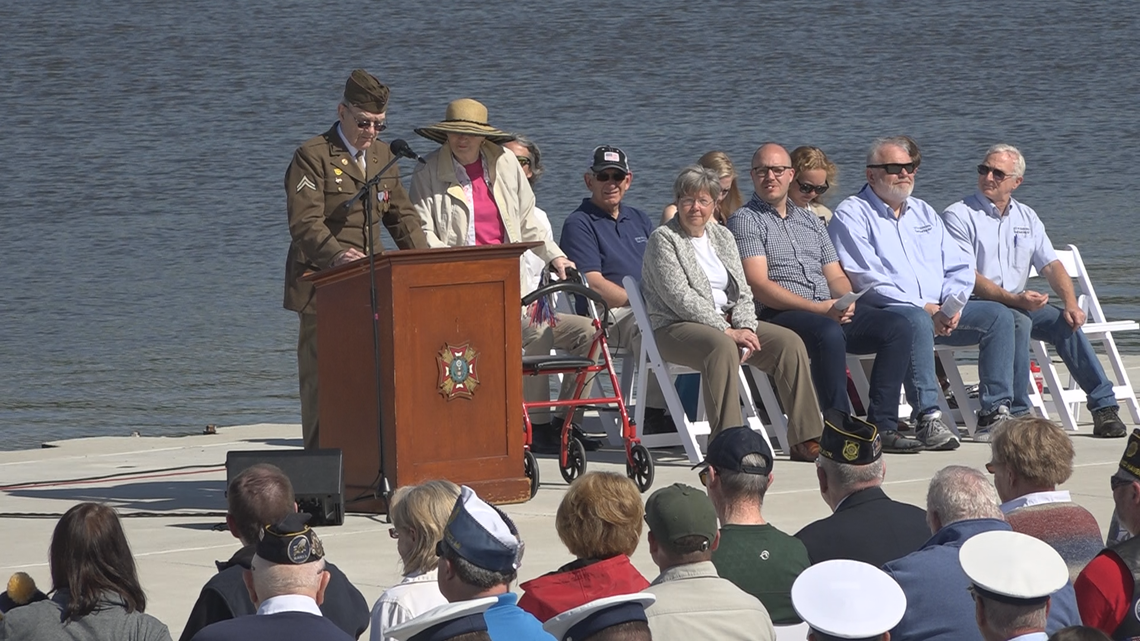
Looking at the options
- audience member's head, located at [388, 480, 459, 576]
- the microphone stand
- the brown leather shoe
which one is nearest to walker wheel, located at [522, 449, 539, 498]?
the microphone stand

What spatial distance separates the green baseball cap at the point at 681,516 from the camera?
5156mm

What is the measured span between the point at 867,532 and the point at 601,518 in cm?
106

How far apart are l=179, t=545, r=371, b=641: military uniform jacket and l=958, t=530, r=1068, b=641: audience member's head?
1.74m

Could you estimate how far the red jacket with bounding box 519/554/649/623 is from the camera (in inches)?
205

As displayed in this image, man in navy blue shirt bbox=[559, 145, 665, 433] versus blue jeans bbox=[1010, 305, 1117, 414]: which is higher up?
man in navy blue shirt bbox=[559, 145, 665, 433]

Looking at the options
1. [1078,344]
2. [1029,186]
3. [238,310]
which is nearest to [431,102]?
[1029,186]

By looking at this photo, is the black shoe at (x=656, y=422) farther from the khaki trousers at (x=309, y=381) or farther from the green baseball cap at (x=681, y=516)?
the green baseball cap at (x=681, y=516)

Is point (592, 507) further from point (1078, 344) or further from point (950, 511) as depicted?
point (1078, 344)

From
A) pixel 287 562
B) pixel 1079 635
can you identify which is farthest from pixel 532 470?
pixel 1079 635

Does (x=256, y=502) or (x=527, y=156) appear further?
(x=527, y=156)

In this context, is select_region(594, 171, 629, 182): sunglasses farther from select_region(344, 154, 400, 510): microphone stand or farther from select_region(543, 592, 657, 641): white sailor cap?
select_region(543, 592, 657, 641): white sailor cap

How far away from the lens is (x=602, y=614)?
462cm

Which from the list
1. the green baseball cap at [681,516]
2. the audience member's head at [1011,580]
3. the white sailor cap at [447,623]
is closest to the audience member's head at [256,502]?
the green baseball cap at [681,516]

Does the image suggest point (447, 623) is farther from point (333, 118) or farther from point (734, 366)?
point (333, 118)
